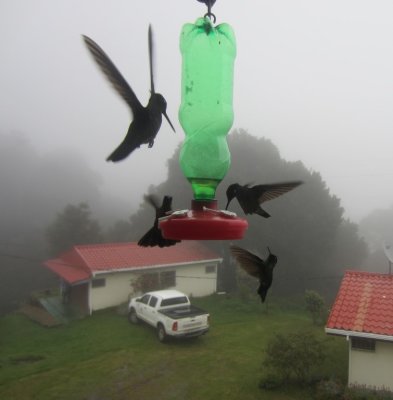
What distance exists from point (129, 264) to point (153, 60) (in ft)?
68.6

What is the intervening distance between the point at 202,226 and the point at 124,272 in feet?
67.0

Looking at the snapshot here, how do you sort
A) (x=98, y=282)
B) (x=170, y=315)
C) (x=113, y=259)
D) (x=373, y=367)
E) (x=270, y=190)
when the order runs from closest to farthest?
(x=270, y=190)
(x=373, y=367)
(x=170, y=315)
(x=98, y=282)
(x=113, y=259)

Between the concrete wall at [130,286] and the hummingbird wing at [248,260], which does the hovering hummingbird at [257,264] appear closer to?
the hummingbird wing at [248,260]

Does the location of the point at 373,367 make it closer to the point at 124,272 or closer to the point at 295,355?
the point at 295,355

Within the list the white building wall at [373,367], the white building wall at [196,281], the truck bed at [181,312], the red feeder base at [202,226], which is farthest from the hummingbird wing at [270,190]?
the white building wall at [196,281]

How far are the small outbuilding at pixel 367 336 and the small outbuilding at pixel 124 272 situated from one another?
9759 mm

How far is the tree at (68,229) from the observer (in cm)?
2811

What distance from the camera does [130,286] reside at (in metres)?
21.8

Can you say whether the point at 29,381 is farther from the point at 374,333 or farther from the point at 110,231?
the point at 110,231

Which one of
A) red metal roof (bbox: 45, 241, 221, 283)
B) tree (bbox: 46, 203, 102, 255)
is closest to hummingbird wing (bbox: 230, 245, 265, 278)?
red metal roof (bbox: 45, 241, 221, 283)

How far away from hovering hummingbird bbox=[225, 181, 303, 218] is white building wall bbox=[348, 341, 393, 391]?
10.7 meters

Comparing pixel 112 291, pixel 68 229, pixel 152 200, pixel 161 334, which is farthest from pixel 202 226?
pixel 68 229

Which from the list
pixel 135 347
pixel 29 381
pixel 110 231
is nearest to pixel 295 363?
pixel 135 347

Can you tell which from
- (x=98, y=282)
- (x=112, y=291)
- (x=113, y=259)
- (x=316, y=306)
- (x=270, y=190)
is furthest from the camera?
(x=113, y=259)
